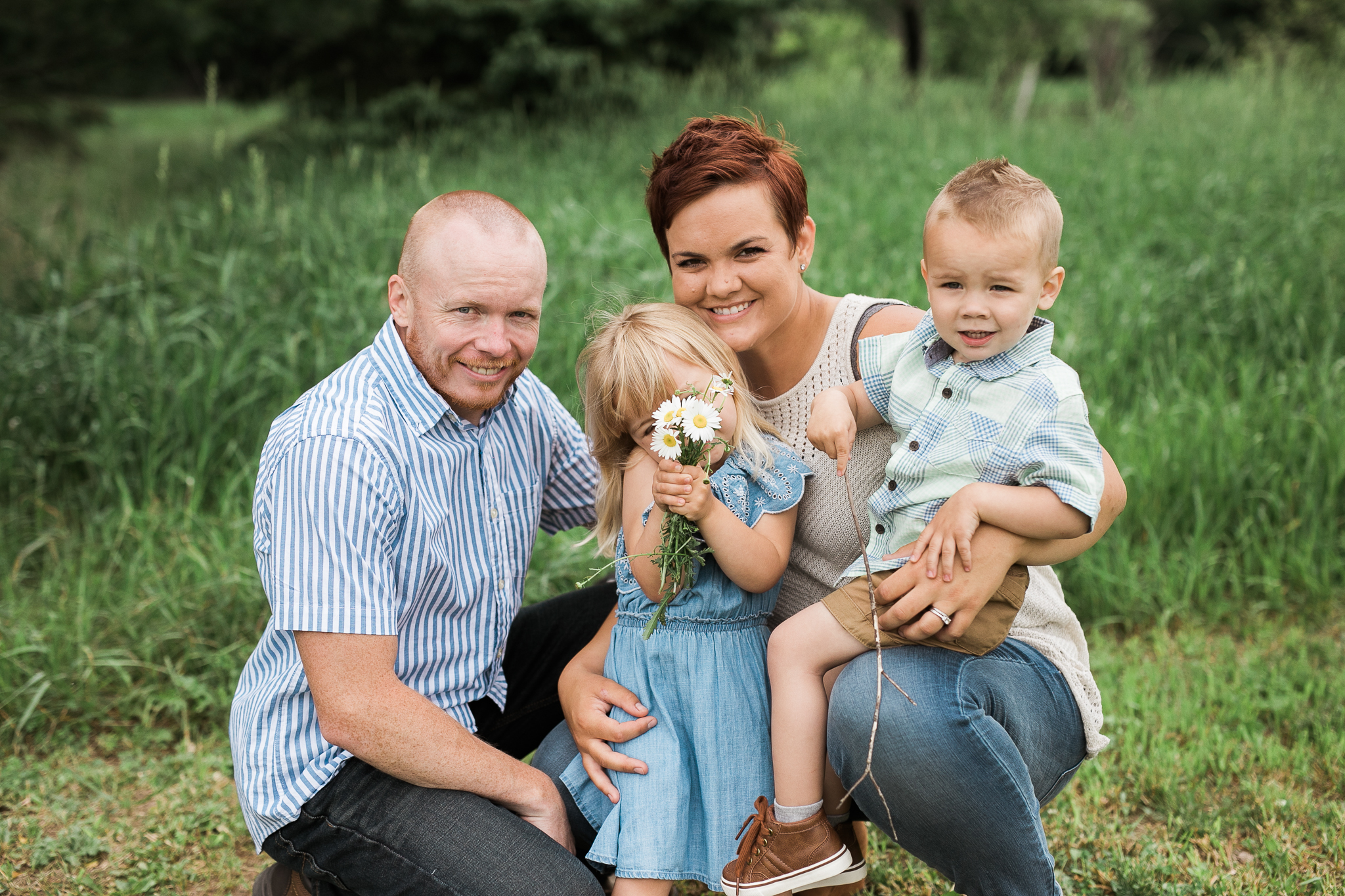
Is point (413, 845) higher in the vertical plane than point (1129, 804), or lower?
higher

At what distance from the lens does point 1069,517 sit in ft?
6.38

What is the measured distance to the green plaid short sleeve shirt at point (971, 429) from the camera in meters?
1.94

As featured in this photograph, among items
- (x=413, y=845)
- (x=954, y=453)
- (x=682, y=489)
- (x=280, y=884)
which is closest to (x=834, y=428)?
(x=954, y=453)

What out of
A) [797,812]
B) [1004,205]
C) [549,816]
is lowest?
[549,816]

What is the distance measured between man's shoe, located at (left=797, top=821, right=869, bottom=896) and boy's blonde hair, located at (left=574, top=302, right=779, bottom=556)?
35.8 inches

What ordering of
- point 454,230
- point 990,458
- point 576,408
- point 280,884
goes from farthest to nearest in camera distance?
point 576,408 < point 280,884 < point 454,230 < point 990,458

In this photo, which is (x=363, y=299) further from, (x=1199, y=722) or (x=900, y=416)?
(x=1199, y=722)

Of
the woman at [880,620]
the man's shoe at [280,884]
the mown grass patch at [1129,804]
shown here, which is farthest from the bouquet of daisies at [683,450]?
the mown grass patch at [1129,804]

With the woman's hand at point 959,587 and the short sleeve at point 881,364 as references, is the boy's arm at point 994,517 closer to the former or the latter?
the woman's hand at point 959,587

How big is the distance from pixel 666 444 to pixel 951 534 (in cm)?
57

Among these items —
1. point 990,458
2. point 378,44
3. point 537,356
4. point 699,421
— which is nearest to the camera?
point 699,421

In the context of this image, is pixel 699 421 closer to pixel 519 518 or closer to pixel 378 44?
pixel 519 518

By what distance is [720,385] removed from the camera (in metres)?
2.01

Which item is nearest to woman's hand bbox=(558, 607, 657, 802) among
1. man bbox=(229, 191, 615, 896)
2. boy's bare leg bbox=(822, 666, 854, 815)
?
man bbox=(229, 191, 615, 896)
